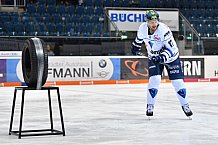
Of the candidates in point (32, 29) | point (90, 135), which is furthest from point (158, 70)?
point (32, 29)

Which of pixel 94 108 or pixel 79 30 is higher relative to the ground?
pixel 79 30

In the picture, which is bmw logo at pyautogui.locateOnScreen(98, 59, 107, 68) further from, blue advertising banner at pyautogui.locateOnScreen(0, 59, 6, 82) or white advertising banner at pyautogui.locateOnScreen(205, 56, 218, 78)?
white advertising banner at pyautogui.locateOnScreen(205, 56, 218, 78)

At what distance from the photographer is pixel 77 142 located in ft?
16.4

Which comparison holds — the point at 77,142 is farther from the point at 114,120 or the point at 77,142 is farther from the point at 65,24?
the point at 65,24

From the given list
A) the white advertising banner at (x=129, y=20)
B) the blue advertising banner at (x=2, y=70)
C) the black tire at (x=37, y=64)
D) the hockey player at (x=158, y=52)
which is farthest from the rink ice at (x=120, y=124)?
the white advertising banner at (x=129, y=20)

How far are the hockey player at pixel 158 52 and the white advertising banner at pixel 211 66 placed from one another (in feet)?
41.3

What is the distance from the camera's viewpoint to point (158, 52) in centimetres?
705

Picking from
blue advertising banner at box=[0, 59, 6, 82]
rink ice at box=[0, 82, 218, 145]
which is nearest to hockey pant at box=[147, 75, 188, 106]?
rink ice at box=[0, 82, 218, 145]

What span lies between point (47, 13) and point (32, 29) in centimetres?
206

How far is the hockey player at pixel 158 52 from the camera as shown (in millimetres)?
6918

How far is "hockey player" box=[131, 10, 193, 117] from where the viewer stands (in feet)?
22.7

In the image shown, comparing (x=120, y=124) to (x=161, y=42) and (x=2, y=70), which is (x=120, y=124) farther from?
(x=2, y=70)

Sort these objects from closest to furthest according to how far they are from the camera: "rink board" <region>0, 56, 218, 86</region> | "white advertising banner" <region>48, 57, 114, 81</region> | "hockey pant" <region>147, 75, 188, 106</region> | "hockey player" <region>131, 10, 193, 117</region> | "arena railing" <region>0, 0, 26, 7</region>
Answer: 1. "hockey player" <region>131, 10, 193, 117</region>
2. "hockey pant" <region>147, 75, 188, 106</region>
3. "rink board" <region>0, 56, 218, 86</region>
4. "white advertising banner" <region>48, 57, 114, 81</region>
5. "arena railing" <region>0, 0, 26, 7</region>

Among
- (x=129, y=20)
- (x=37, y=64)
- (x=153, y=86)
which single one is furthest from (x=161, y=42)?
(x=129, y=20)
